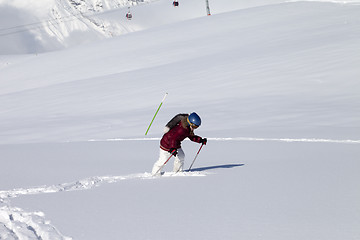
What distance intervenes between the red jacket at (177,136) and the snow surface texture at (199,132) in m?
0.53

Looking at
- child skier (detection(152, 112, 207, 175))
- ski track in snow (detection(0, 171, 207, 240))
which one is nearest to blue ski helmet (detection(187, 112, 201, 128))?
child skier (detection(152, 112, 207, 175))

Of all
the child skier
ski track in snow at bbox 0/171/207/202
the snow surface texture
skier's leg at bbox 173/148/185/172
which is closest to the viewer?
the snow surface texture

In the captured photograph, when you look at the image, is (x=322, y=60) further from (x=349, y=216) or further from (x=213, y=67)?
(x=349, y=216)

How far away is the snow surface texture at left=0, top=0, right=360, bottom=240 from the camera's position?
530 cm

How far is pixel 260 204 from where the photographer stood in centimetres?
571

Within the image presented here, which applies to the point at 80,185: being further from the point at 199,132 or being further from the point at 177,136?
the point at 199,132

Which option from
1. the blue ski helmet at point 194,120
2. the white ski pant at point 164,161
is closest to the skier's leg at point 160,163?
the white ski pant at point 164,161

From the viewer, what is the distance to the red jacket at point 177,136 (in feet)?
26.9

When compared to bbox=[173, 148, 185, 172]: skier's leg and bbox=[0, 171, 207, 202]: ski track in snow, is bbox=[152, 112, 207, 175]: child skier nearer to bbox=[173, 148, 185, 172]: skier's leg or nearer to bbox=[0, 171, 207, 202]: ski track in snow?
Answer: bbox=[173, 148, 185, 172]: skier's leg

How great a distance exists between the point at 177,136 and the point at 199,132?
6.40 m

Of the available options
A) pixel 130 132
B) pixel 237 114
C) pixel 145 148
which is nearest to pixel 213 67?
pixel 237 114

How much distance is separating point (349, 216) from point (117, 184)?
11.7 ft

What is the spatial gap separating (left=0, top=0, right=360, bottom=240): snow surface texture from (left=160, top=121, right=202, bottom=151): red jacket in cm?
53

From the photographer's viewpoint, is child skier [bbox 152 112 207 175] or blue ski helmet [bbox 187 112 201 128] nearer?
blue ski helmet [bbox 187 112 201 128]
